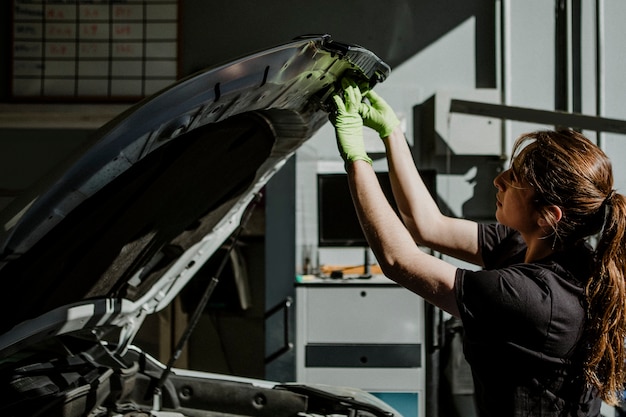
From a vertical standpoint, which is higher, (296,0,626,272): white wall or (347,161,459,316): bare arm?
(296,0,626,272): white wall

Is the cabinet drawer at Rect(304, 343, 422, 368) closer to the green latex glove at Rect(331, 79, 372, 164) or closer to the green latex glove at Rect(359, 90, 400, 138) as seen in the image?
the green latex glove at Rect(359, 90, 400, 138)

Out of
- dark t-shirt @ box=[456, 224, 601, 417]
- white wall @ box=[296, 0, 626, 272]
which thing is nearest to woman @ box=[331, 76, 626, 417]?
dark t-shirt @ box=[456, 224, 601, 417]

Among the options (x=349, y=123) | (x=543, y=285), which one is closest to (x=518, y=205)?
(x=543, y=285)

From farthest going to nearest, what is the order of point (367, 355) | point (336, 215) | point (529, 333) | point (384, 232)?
point (336, 215) → point (367, 355) → point (384, 232) → point (529, 333)

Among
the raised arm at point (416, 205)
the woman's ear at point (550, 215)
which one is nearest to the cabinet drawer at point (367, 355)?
the raised arm at point (416, 205)

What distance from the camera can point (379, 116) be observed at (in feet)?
6.03

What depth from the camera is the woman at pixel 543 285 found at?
4.77ft

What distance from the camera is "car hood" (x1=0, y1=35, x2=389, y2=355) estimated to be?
1.12 m

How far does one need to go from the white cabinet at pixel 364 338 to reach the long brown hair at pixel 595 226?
210 centimetres

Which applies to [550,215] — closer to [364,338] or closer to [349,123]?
[349,123]

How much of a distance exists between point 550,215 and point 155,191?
979mm

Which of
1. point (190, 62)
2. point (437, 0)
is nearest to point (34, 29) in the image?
point (190, 62)

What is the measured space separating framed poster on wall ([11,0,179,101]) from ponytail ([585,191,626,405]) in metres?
3.45

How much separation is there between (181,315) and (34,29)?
212cm
